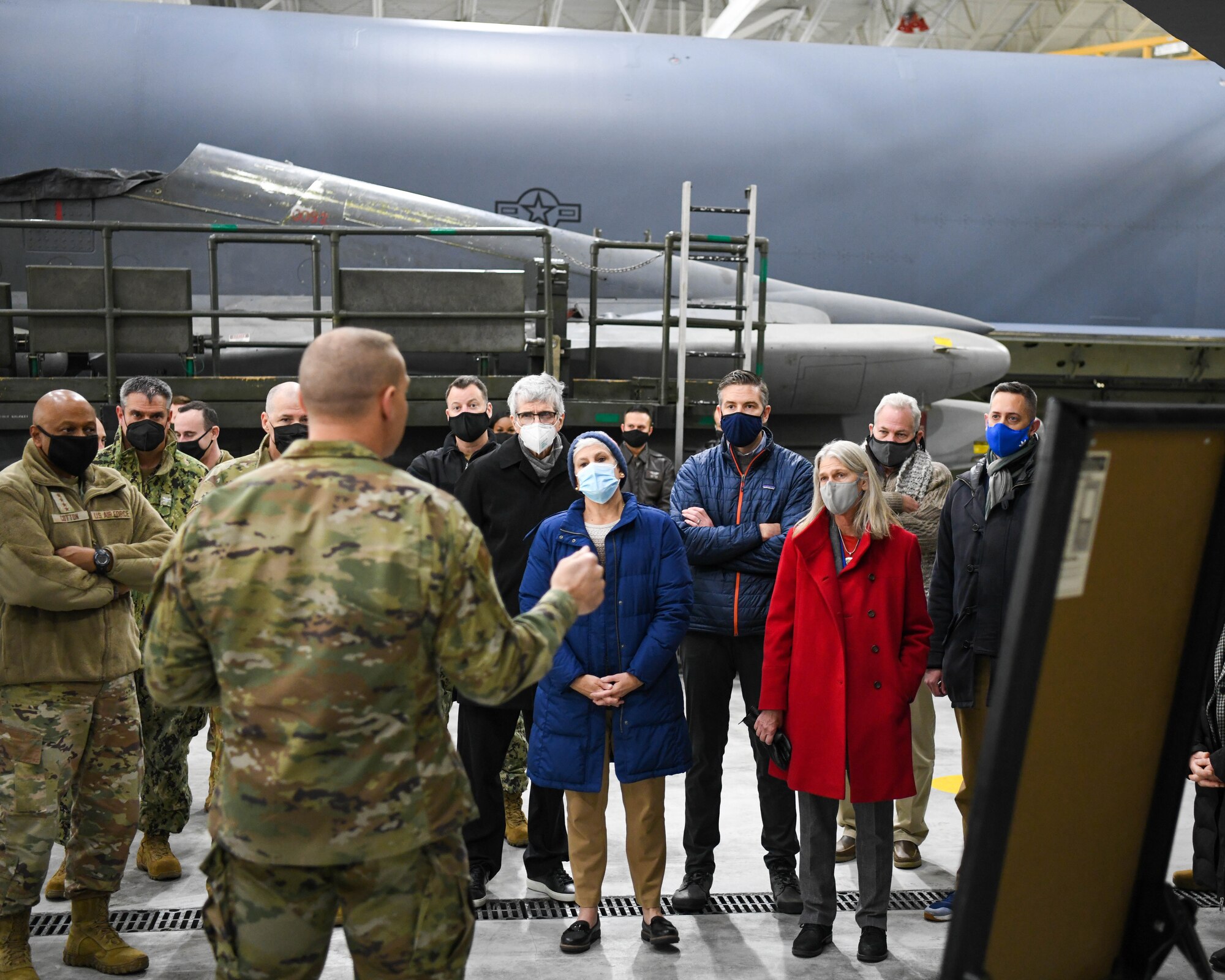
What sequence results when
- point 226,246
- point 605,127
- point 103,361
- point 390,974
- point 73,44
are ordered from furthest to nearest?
point 605,127, point 73,44, point 226,246, point 103,361, point 390,974

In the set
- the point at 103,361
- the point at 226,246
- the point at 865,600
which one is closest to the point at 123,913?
the point at 865,600

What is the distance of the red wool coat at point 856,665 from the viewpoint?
3.72 m

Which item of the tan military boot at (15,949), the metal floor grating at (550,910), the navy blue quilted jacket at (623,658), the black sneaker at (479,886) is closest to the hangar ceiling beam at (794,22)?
the navy blue quilted jacket at (623,658)

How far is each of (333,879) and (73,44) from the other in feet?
34.3

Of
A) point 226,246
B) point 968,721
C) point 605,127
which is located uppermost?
point 605,127

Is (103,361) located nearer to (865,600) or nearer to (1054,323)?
(865,600)

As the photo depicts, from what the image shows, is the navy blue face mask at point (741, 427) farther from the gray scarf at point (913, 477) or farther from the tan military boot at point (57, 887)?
the tan military boot at point (57, 887)

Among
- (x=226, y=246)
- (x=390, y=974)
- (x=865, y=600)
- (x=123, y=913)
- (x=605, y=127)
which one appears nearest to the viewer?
(x=390, y=974)

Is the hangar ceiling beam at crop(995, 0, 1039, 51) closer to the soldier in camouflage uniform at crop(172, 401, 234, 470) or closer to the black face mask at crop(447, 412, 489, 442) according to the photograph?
the black face mask at crop(447, 412, 489, 442)

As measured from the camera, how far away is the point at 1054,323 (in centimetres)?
1263

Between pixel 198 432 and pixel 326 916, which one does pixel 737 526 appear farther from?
pixel 198 432

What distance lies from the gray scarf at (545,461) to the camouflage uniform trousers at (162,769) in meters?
1.71

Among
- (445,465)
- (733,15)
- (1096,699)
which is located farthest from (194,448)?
(733,15)

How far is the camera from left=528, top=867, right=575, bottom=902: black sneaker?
4207 millimetres
